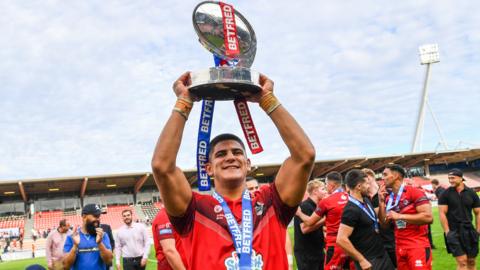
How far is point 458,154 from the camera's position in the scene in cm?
5897

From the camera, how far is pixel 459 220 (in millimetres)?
8133

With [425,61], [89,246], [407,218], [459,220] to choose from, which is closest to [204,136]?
[407,218]

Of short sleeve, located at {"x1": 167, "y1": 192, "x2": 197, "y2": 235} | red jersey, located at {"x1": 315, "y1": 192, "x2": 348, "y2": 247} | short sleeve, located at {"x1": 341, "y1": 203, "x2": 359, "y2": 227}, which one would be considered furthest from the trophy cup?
red jersey, located at {"x1": 315, "y1": 192, "x2": 348, "y2": 247}

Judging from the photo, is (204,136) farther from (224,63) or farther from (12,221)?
(12,221)

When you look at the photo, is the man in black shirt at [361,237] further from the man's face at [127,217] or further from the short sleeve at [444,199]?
the man's face at [127,217]

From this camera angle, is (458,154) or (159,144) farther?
(458,154)

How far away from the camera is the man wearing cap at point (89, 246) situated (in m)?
6.35

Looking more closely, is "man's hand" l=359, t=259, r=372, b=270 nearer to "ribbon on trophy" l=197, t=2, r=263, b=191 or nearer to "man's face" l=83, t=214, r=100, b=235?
"ribbon on trophy" l=197, t=2, r=263, b=191

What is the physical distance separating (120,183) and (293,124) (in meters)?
47.5

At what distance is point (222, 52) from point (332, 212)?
164 inches

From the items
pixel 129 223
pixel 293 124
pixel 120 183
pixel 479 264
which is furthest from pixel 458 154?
pixel 293 124

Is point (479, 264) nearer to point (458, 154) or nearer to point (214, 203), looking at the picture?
point (214, 203)

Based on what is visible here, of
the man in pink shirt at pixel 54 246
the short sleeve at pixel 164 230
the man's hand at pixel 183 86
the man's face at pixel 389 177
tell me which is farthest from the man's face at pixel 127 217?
the man's hand at pixel 183 86

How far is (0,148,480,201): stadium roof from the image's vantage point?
43106 millimetres
